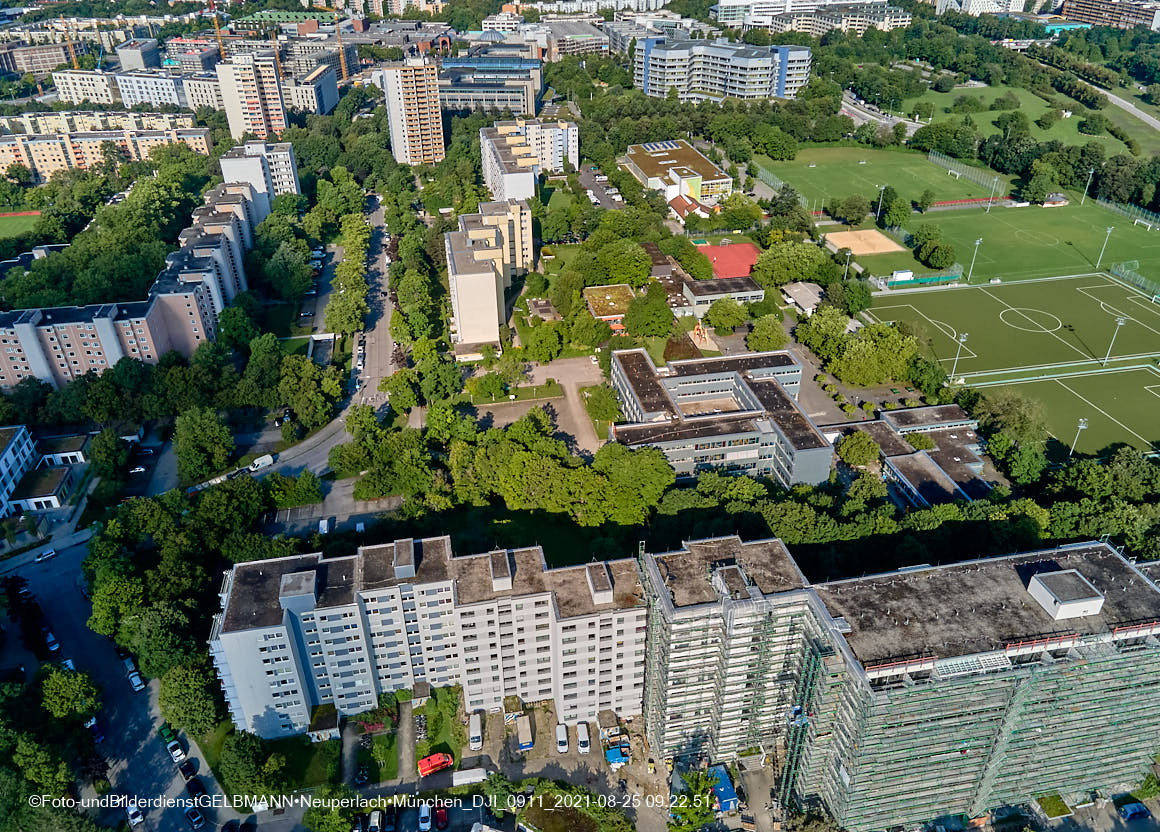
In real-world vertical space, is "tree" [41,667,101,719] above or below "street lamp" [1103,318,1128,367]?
above

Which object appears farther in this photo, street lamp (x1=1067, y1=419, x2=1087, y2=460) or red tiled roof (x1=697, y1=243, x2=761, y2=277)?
red tiled roof (x1=697, y1=243, x2=761, y2=277)

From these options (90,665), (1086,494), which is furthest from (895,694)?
(90,665)

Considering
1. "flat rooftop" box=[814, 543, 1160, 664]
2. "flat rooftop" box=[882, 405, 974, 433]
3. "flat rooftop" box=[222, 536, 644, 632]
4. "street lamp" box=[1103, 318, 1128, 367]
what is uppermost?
"flat rooftop" box=[814, 543, 1160, 664]

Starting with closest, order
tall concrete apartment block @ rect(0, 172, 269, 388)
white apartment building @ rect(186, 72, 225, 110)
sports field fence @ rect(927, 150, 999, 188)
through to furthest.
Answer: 1. tall concrete apartment block @ rect(0, 172, 269, 388)
2. sports field fence @ rect(927, 150, 999, 188)
3. white apartment building @ rect(186, 72, 225, 110)

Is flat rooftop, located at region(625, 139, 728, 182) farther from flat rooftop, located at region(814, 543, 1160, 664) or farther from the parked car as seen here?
the parked car

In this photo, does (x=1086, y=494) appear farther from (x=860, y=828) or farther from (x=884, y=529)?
(x=860, y=828)

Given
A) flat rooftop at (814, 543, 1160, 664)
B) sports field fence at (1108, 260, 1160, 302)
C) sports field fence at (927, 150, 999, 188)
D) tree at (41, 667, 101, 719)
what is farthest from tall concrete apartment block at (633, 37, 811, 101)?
tree at (41, 667, 101, 719)

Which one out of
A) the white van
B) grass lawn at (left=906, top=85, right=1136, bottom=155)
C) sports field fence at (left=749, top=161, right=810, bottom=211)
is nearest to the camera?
the white van

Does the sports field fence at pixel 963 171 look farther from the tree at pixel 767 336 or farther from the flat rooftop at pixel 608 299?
the flat rooftop at pixel 608 299
